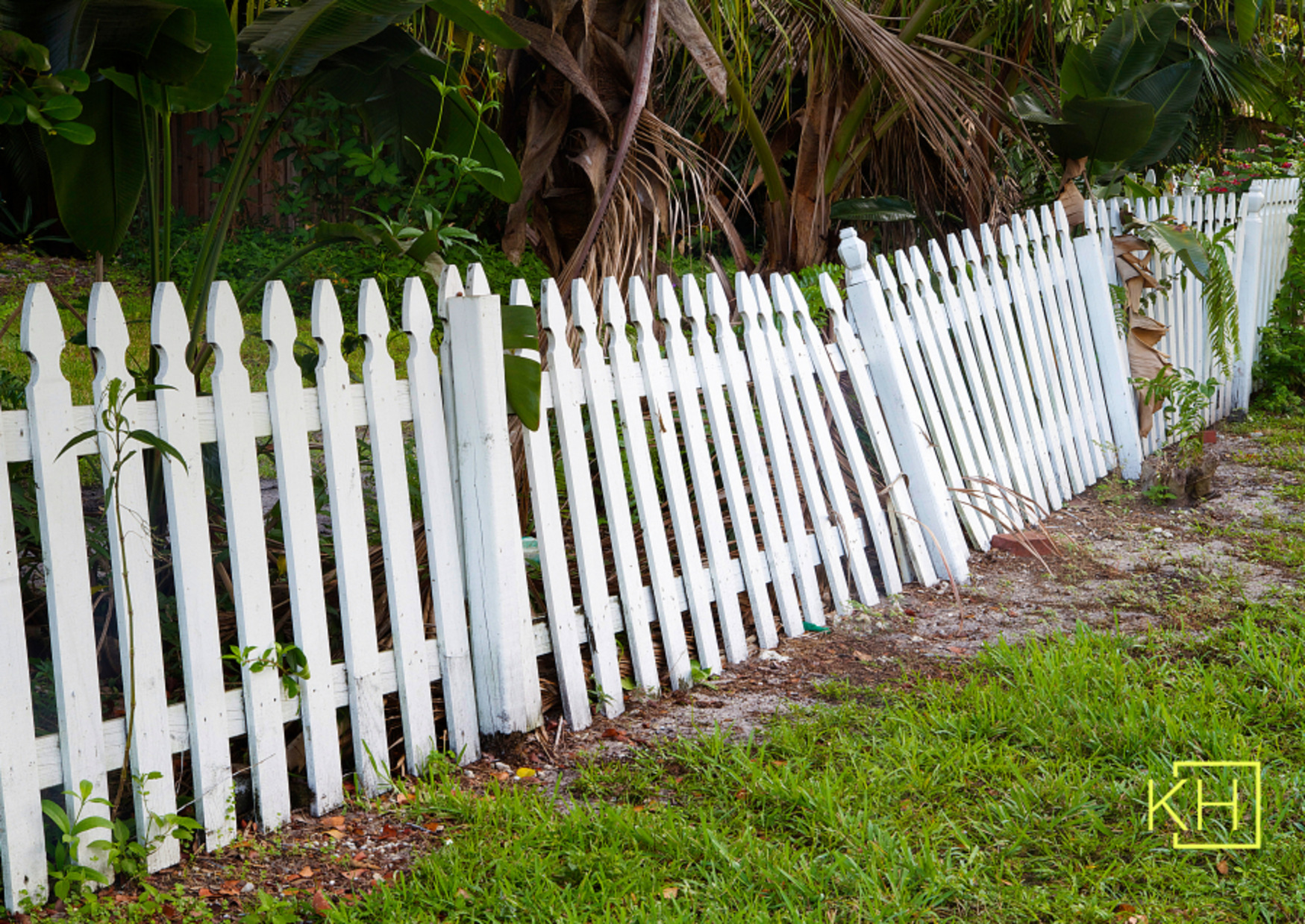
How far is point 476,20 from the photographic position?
277cm

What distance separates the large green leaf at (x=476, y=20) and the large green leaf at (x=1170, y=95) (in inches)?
195

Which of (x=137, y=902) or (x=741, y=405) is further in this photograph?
(x=741, y=405)

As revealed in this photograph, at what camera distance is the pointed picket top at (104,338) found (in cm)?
214

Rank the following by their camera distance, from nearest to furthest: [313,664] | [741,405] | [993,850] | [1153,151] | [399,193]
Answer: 1. [993,850]
2. [313,664]
3. [741,405]
4. [1153,151]
5. [399,193]

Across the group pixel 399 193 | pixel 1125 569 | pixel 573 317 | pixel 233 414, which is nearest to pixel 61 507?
pixel 233 414

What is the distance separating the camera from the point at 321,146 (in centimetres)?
823

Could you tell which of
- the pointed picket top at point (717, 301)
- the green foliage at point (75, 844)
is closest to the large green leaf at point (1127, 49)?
the pointed picket top at point (717, 301)

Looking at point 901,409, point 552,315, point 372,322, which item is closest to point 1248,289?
point 901,409

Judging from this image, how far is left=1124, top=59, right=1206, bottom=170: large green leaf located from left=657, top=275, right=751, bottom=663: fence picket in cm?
461

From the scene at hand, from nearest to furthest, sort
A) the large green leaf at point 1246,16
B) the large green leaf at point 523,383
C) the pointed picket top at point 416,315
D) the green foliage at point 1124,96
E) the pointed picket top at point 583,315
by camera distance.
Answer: the pointed picket top at point 416,315 < the large green leaf at point 523,383 < the pointed picket top at point 583,315 < the large green leaf at point 1246,16 < the green foliage at point 1124,96

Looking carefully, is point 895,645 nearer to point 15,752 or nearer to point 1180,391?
point 15,752

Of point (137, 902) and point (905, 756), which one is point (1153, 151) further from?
point (137, 902)

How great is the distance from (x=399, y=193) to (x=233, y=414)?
20.4 ft

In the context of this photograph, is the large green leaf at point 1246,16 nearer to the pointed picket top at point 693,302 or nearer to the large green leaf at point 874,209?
the large green leaf at point 874,209
